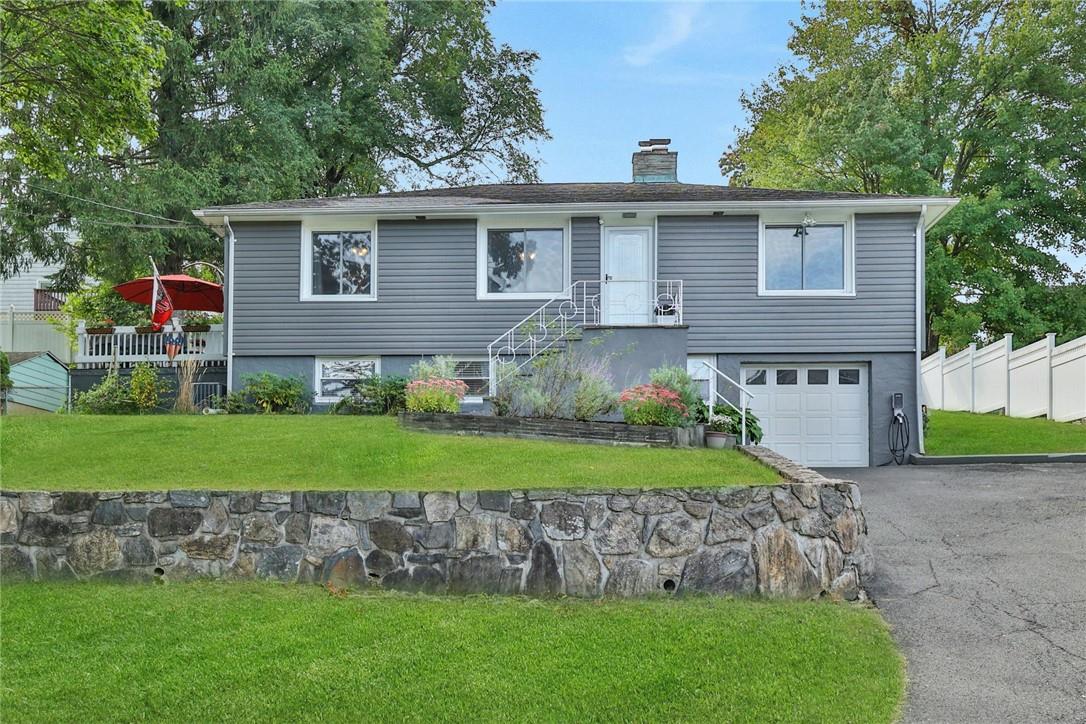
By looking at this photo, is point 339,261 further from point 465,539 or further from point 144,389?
point 465,539

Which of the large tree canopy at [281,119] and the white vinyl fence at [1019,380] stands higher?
the large tree canopy at [281,119]

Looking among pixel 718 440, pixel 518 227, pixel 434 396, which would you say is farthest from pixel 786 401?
pixel 434 396

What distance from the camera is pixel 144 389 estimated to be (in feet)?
43.0

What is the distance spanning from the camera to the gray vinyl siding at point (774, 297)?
13250 millimetres

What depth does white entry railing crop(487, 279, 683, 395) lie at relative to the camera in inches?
518

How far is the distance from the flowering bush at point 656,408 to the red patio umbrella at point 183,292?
10.0 m

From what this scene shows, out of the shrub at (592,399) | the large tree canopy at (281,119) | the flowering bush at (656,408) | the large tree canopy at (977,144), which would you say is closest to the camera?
the flowering bush at (656,408)

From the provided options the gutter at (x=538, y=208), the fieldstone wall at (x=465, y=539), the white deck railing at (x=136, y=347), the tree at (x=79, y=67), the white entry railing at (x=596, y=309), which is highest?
the tree at (x=79, y=67)

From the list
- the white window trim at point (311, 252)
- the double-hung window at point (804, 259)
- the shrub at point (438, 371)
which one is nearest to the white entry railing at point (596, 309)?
the shrub at point (438, 371)

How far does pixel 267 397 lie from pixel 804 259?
9851mm

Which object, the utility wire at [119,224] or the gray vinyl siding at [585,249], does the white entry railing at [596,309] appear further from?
the utility wire at [119,224]

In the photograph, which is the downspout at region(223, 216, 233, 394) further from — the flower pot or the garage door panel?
the garage door panel

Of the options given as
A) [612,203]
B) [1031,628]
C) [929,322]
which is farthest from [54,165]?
[929,322]

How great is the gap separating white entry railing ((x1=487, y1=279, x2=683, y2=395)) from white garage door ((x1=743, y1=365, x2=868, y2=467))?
1.95m
